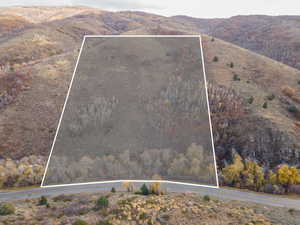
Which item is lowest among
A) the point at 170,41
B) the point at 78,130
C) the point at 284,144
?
the point at 284,144

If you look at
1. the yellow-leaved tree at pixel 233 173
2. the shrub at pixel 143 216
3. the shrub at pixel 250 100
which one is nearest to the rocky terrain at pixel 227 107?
the shrub at pixel 250 100

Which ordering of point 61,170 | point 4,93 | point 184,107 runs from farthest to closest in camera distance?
point 4,93 → point 184,107 → point 61,170

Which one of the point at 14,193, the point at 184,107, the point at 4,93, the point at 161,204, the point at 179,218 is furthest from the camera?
the point at 4,93

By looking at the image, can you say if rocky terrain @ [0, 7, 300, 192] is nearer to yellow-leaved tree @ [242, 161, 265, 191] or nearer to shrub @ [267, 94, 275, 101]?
shrub @ [267, 94, 275, 101]

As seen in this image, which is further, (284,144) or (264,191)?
(284,144)

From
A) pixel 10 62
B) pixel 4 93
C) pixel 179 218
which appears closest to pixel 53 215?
pixel 179 218

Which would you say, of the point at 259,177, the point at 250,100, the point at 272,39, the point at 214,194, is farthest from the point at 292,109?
the point at 272,39

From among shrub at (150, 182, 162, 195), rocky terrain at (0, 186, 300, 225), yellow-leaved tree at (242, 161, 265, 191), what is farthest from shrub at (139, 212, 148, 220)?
yellow-leaved tree at (242, 161, 265, 191)

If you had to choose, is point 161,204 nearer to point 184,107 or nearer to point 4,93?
point 184,107
